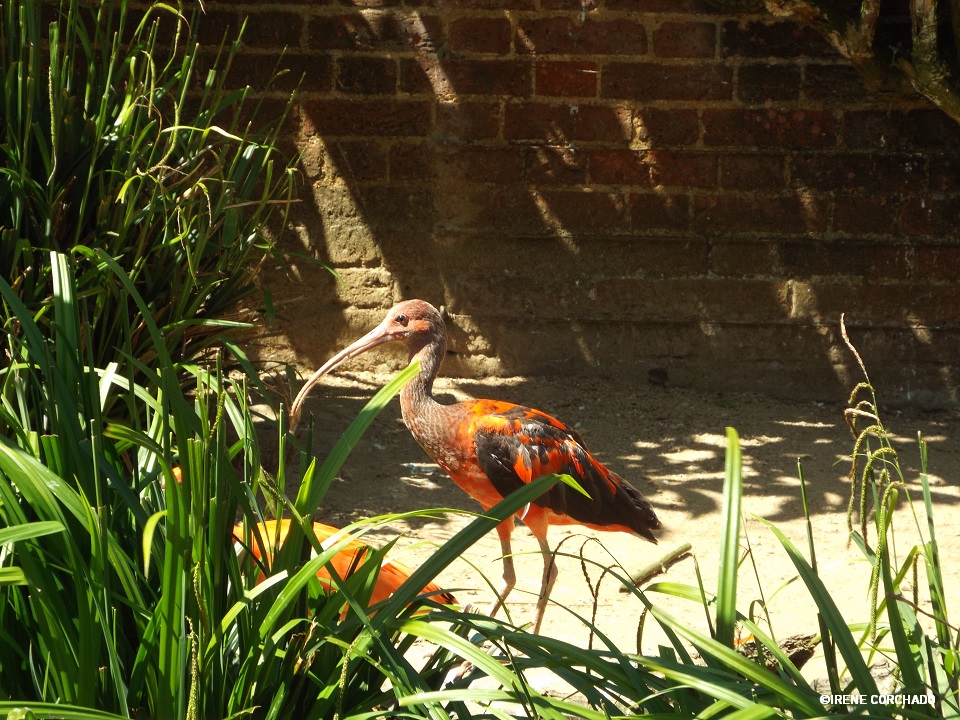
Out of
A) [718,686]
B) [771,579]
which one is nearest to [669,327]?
[771,579]

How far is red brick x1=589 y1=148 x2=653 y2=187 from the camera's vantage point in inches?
233

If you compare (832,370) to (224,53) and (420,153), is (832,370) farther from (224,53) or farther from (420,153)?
(224,53)

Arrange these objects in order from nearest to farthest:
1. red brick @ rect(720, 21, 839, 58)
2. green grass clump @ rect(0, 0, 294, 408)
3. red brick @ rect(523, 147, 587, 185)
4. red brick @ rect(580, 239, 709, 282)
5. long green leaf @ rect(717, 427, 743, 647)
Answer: long green leaf @ rect(717, 427, 743, 647), green grass clump @ rect(0, 0, 294, 408), red brick @ rect(720, 21, 839, 58), red brick @ rect(523, 147, 587, 185), red brick @ rect(580, 239, 709, 282)

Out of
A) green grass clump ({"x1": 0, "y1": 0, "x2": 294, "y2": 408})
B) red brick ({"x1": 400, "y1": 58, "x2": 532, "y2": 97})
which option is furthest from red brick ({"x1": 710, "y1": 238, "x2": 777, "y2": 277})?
green grass clump ({"x1": 0, "y1": 0, "x2": 294, "y2": 408})

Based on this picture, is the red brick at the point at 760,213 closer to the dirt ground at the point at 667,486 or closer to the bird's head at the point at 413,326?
the dirt ground at the point at 667,486

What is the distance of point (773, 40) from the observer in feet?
18.8

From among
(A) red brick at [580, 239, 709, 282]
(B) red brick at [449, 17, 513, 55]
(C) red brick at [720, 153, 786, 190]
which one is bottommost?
(A) red brick at [580, 239, 709, 282]

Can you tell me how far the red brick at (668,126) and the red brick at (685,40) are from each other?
30 cm

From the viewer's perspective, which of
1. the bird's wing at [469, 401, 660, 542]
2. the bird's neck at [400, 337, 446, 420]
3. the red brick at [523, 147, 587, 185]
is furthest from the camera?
the red brick at [523, 147, 587, 185]

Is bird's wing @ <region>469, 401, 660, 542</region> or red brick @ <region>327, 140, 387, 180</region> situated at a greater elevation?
red brick @ <region>327, 140, 387, 180</region>

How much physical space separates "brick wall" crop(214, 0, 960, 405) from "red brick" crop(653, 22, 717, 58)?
0.4 inches

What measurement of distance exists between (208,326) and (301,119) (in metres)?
2.16

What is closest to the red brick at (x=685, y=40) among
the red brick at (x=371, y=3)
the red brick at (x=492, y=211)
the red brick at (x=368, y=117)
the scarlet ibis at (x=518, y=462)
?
the red brick at (x=492, y=211)

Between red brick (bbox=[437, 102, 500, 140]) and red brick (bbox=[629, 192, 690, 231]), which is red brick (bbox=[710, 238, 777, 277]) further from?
red brick (bbox=[437, 102, 500, 140])
